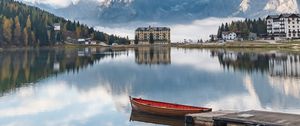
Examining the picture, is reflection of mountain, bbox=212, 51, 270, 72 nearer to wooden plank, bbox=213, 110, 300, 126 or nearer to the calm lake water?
the calm lake water

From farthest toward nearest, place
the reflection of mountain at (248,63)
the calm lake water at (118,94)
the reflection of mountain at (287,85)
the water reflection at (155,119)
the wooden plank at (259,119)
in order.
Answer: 1. the reflection of mountain at (248,63)
2. the reflection of mountain at (287,85)
3. the calm lake water at (118,94)
4. the water reflection at (155,119)
5. the wooden plank at (259,119)

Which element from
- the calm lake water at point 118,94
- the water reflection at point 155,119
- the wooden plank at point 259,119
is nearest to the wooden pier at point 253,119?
the wooden plank at point 259,119

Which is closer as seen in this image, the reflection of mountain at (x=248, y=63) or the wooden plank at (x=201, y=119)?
the wooden plank at (x=201, y=119)

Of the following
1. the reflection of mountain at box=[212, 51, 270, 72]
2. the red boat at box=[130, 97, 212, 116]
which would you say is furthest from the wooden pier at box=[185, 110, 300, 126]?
the reflection of mountain at box=[212, 51, 270, 72]

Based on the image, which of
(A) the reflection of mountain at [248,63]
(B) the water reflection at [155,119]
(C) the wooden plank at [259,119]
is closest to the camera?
(C) the wooden plank at [259,119]

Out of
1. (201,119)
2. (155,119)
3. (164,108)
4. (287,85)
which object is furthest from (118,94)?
(201,119)

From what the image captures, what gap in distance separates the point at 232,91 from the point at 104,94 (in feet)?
61.3

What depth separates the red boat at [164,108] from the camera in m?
44.0

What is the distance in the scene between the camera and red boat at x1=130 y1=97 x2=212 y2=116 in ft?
144

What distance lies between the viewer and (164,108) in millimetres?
46469

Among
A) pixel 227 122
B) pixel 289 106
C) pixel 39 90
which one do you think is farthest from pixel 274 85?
pixel 227 122

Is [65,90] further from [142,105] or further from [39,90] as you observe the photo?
[142,105]

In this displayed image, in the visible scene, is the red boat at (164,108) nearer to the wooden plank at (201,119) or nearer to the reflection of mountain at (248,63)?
the wooden plank at (201,119)

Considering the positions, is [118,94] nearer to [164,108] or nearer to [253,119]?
[164,108]
